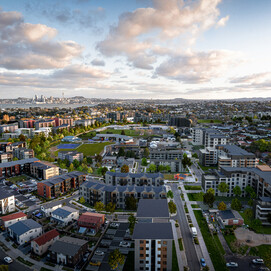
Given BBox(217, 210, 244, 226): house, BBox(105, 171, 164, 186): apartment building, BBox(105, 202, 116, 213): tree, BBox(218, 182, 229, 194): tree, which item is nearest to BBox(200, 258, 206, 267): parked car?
BBox(217, 210, 244, 226): house

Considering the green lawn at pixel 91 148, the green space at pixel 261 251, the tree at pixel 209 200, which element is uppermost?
the tree at pixel 209 200

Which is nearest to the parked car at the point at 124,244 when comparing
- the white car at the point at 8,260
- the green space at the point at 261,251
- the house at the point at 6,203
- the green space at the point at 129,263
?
the green space at the point at 129,263

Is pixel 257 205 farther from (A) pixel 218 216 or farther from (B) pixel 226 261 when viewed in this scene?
(B) pixel 226 261

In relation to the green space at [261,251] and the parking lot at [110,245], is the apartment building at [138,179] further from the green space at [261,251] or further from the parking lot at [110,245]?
the green space at [261,251]

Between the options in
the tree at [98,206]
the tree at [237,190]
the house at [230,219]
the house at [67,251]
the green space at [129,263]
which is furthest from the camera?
the tree at [237,190]

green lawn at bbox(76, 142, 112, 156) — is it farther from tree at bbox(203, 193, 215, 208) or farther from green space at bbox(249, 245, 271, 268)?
green space at bbox(249, 245, 271, 268)
